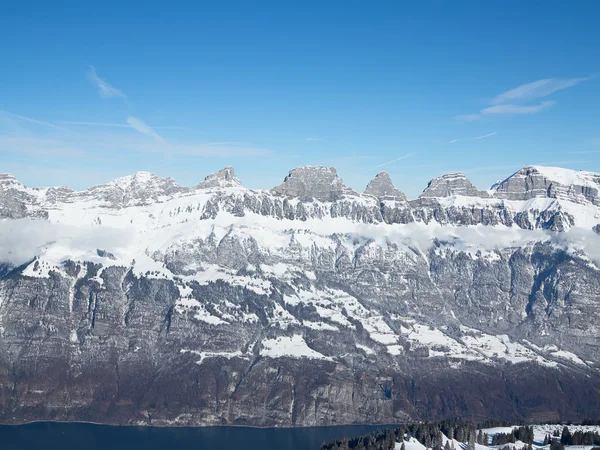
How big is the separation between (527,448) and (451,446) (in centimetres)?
1793

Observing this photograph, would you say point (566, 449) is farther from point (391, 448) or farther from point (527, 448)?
point (391, 448)

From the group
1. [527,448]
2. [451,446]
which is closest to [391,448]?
[451,446]

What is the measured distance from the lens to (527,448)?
197m

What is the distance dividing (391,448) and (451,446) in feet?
46.9

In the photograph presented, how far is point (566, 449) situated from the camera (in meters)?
199

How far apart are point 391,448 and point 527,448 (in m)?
32.2

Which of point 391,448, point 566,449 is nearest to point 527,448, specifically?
point 566,449

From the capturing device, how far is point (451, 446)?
198375 mm

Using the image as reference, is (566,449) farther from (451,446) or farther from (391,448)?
(391,448)

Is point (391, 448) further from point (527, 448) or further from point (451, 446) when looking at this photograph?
point (527, 448)

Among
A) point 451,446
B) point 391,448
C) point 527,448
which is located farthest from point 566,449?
point 391,448

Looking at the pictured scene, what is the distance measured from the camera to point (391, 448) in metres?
200

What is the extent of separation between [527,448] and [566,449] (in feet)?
32.5
